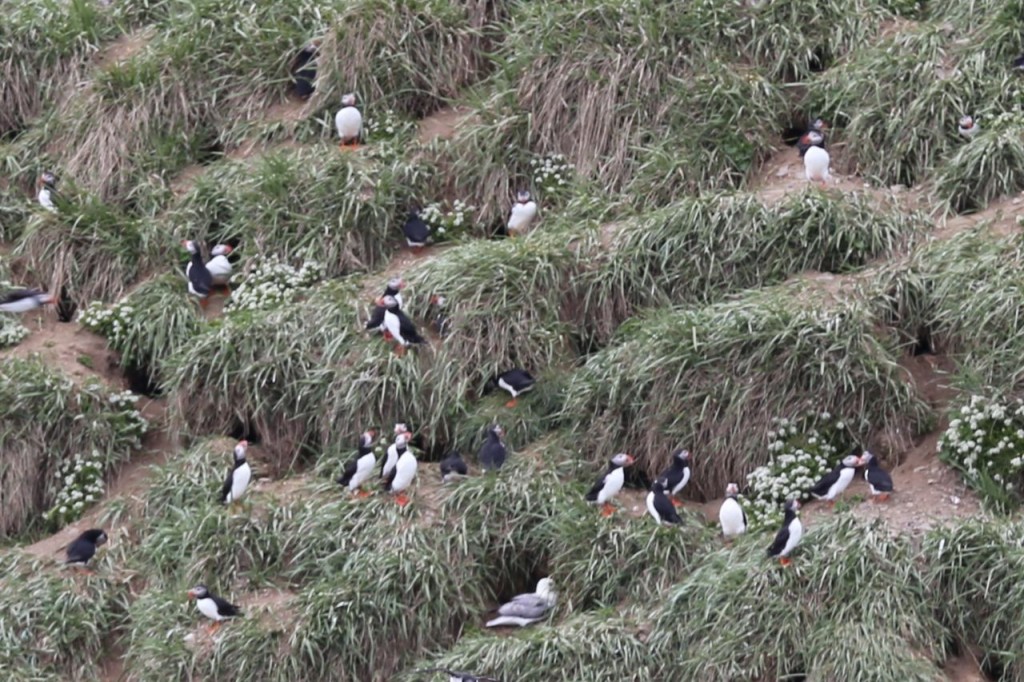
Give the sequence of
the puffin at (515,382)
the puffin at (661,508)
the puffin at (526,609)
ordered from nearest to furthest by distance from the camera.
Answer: the puffin at (526,609)
the puffin at (661,508)
the puffin at (515,382)

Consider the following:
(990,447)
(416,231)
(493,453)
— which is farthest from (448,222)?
(990,447)

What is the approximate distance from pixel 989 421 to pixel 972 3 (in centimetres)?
350

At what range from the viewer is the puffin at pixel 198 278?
→ 11.5 metres

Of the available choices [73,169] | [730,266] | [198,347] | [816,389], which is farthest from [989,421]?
[73,169]

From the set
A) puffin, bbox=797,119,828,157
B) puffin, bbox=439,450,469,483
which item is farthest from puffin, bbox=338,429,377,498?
puffin, bbox=797,119,828,157

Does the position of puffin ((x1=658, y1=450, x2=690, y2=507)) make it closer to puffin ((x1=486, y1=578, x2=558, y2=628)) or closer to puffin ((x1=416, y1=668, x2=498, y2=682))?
puffin ((x1=486, y1=578, x2=558, y2=628))

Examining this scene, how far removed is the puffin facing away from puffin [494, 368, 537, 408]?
4.45ft

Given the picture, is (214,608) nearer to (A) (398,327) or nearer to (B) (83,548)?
(B) (83,548)

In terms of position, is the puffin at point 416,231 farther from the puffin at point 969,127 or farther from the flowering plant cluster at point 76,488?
the puffin at point 969,127

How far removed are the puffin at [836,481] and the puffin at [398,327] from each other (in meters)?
2.50

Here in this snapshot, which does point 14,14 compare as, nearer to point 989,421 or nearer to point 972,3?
point 972,3

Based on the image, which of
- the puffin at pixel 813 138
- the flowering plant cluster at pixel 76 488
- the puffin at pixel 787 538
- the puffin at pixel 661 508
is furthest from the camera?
the puffin at pixel 813 138

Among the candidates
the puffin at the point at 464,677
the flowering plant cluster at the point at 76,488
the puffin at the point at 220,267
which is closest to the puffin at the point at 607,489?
the puffin at the point at 464,677

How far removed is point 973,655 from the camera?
28.8 ft
